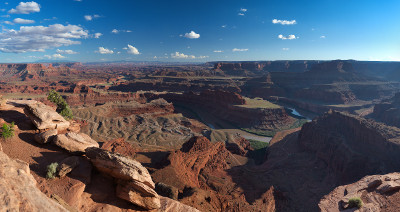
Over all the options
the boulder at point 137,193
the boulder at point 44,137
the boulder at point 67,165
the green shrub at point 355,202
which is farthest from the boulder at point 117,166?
the green shrub at point 355,202

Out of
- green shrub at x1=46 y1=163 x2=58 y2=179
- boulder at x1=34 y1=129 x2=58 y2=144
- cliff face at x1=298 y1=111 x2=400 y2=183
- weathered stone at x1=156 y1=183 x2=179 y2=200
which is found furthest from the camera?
cliff face at x1=298 y1=111 x2=400 y2=183

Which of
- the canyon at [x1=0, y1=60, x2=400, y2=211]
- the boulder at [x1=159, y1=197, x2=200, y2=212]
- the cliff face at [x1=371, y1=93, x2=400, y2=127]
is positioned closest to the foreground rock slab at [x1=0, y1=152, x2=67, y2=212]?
the canyon at [x1=0, y1=60, x2=400, y2=211]

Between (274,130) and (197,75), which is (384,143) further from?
(197,75)

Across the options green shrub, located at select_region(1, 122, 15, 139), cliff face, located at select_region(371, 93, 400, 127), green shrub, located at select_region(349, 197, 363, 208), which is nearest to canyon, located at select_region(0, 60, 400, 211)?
green shrub, located at select_region(1, 122, 15, 139)

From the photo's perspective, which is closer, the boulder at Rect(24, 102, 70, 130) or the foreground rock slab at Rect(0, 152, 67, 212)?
the foreground rock slab at Rect(0, 152, 67, 212)

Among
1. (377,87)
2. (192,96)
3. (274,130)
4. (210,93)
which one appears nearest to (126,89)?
(192,96)

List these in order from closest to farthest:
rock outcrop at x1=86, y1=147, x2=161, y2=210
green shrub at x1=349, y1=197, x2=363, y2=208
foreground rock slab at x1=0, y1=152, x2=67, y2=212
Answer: foreground rock slab at x1=0, y1=152, x2=67, y2=212
rock outcrop at x1=86, y1=147, x2=161, y2=210
green shrub at x1=349, y1=197, x2=363, y2=208

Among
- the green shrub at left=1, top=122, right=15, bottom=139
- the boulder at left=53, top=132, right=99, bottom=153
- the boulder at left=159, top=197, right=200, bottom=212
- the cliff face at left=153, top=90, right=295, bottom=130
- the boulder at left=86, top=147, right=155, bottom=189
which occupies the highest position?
the green shrub at left=1, top=122, right=15, bottom=139

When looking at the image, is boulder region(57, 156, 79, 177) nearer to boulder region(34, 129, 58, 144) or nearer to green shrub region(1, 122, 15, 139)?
boulder region(34, 129, 58, 144)

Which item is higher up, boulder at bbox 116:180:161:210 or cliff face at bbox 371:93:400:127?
boulder at bbox 116:180:161:210
